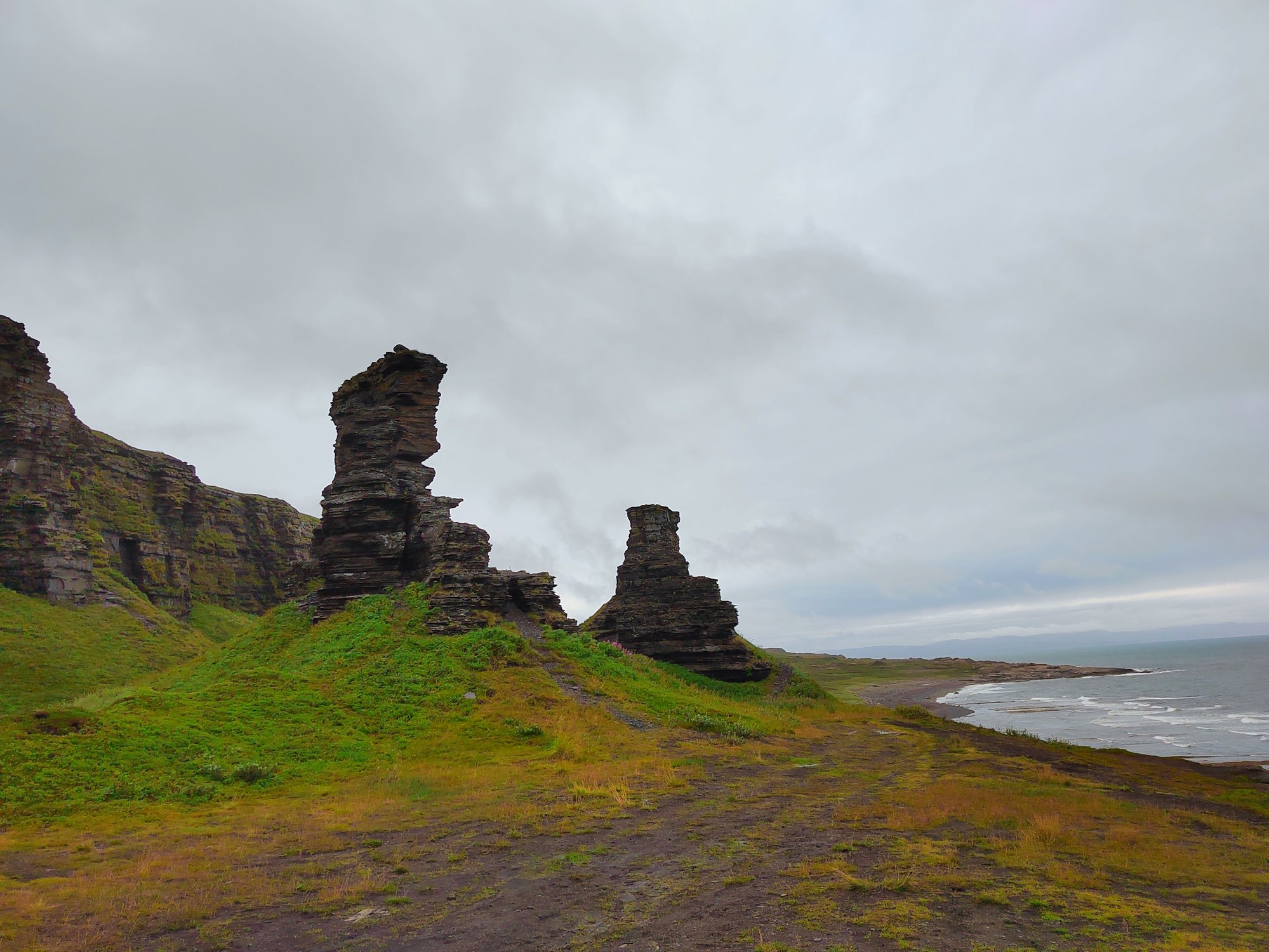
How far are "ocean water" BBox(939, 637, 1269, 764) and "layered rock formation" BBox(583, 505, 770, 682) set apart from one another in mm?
23487

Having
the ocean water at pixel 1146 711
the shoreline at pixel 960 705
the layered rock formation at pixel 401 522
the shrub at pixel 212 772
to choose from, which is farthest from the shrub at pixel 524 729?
the ocean water at pixel 1146 711

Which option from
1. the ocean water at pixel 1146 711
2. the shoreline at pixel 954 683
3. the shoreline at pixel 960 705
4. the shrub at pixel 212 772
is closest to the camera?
the shrub at pixel 212 772

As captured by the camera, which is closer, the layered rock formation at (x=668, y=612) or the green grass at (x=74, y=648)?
the green grass at (x=74, y=648)

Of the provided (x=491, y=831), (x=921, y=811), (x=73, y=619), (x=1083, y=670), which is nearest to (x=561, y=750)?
(x=491, y=831)

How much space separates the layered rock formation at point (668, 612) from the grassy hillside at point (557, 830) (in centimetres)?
2223

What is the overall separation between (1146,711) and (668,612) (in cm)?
5453

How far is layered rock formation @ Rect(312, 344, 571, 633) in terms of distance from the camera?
3781 cm

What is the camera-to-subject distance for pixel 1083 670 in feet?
506

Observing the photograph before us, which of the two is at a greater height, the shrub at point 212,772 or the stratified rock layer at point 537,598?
the stratified rock layer at point 537,598

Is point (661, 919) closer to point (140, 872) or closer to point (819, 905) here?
point (819, 905)

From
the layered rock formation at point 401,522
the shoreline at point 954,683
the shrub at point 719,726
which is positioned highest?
the layered rock formation at point 401,522

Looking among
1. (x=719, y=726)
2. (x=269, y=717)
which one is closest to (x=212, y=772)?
(x=269, y=717)

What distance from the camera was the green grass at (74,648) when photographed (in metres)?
41.7

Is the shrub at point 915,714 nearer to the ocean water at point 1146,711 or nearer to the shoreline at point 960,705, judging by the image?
the shoreline at point 960,705
